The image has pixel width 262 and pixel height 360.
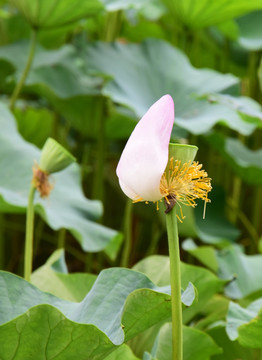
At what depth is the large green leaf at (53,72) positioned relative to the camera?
165cm

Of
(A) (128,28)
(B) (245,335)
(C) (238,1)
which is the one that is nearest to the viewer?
(B) (245,335)

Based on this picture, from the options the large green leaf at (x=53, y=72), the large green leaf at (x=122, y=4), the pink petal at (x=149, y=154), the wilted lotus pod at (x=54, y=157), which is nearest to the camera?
the pink petal at (x=149, y=154)

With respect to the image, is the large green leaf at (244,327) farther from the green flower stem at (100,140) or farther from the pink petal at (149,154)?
the green flower stem at (100,140)

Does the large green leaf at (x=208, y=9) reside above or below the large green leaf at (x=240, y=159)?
above

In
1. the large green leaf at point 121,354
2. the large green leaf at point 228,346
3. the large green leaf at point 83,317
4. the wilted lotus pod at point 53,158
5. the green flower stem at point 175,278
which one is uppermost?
the wilted lotus pod at point 53,158

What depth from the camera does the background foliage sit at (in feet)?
1.96

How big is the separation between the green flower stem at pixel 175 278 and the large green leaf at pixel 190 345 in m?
0.20

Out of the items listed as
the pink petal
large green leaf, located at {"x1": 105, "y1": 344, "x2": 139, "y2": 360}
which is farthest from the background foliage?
the pink petal

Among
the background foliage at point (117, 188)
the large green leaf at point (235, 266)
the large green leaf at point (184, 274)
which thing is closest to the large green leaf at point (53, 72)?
the background foliage at point (117, 188)

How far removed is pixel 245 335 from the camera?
2.30ft

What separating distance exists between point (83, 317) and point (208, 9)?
114 cm

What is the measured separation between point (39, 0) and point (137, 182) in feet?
3.24

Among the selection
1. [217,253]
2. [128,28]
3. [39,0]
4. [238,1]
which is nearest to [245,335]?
[217,253]

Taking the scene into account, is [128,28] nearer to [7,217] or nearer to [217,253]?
[7,217]
